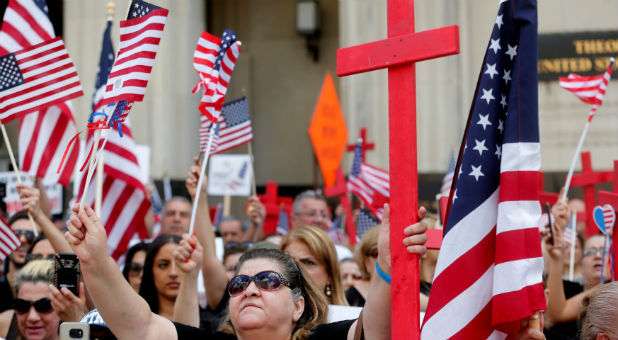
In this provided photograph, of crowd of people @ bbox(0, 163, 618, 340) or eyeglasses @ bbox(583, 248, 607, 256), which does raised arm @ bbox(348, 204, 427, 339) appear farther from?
eyeglasses @ bbox(583, 248, 607, 256)

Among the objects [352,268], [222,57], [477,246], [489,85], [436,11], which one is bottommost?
[352,268]

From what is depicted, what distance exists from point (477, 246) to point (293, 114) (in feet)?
43.5

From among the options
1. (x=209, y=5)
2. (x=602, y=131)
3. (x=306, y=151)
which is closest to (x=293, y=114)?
(x=306, y=151)

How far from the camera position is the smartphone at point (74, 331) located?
333cm

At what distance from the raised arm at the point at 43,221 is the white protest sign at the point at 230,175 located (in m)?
4.75

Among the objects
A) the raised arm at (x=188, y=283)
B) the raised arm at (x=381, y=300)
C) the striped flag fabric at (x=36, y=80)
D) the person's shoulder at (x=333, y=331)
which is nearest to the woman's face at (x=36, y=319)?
the raised arm at (x=188, y=283)

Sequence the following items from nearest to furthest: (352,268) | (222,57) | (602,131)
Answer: (222,57) → (352,268) → (602,131)

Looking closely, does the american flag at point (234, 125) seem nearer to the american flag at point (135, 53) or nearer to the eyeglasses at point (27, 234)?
the eyeglasses at point (27, 234)

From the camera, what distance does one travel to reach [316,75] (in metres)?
16.3

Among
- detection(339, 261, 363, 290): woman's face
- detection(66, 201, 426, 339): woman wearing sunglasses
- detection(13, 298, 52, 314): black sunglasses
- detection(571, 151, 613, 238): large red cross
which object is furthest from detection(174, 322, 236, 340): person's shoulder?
detection(571, 151, 613, 238): large red cross

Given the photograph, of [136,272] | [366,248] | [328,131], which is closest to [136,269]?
[136,272]

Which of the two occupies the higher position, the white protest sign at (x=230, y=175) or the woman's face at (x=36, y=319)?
the white protest sign at (x=230, y=175)

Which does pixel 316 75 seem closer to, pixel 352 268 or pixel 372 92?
pixel 372 92

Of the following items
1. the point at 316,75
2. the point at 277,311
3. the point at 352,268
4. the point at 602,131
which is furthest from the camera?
the point at 316,75
